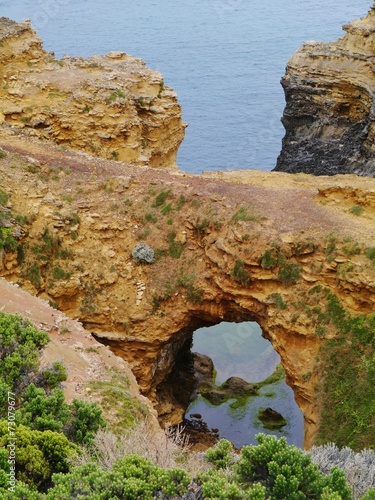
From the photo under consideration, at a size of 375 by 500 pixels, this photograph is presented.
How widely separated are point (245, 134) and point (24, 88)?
1730 inches

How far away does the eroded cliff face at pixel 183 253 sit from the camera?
93.2ft

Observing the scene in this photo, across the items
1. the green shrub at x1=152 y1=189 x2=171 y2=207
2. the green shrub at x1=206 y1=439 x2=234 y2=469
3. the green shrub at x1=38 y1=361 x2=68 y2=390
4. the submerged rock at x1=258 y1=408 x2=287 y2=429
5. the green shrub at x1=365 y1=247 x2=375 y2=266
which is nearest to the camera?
the green shrub at x1=206 y1=439 x2=234 y2=469

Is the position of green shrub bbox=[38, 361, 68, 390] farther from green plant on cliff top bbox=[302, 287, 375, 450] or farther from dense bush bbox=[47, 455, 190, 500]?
green plant on cliff top bbox=[302, 287, 375, 450]

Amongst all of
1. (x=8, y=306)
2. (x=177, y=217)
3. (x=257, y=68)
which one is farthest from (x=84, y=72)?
(x=257, y=68)

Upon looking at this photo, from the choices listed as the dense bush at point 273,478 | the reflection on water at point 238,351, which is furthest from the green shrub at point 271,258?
the reflection on water at point 238,351

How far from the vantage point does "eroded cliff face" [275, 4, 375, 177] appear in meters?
54.4

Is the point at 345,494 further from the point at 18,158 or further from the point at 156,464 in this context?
the point at 18,158

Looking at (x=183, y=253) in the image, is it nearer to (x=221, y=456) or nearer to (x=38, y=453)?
(x=221, y=456)

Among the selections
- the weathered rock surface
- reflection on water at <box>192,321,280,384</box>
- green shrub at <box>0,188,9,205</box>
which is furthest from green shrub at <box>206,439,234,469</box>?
reflection on water at <box>192,321,280,384</box>

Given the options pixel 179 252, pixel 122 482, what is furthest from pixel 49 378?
pixel 179 252

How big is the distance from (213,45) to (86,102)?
73621 millimetres

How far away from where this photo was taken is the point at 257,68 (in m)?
100

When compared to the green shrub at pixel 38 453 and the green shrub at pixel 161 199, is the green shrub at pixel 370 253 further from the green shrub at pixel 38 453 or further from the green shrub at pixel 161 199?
the green shrub at pixel 38 453

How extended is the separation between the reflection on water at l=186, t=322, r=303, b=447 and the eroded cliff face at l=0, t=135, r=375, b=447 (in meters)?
6.94
